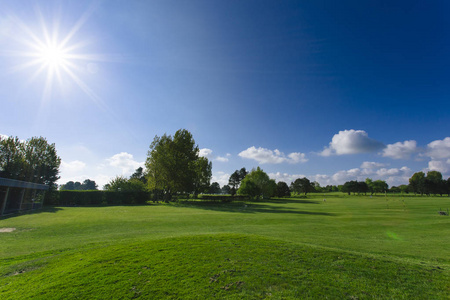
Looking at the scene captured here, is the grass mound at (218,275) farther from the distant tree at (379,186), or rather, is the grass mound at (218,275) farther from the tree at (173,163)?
the distant tree at (379,186)

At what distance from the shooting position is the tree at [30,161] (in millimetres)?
50719

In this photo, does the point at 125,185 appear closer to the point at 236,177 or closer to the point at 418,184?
the point at 236,177

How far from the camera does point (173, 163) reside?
56781 millimetres

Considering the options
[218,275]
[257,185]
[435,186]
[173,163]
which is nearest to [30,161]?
[173,163]

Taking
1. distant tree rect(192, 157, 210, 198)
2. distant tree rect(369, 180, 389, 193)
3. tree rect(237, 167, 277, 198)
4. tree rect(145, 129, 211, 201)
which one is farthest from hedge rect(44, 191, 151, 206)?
distant tree rect(369, 180, 389, 193)

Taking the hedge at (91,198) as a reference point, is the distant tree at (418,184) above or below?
above

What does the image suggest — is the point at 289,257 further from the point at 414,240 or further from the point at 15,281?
the point at 414,240

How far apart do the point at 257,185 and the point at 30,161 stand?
7765 centimetres

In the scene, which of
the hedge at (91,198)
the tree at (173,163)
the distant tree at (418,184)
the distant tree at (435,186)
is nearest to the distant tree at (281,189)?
the tree at (173,163)

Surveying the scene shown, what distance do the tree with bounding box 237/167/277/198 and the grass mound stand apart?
7706 cm

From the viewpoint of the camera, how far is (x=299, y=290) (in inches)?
219

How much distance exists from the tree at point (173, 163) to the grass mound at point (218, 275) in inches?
1890


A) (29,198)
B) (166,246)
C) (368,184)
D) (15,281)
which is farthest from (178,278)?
(368,184)

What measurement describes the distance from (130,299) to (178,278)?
142 cm
